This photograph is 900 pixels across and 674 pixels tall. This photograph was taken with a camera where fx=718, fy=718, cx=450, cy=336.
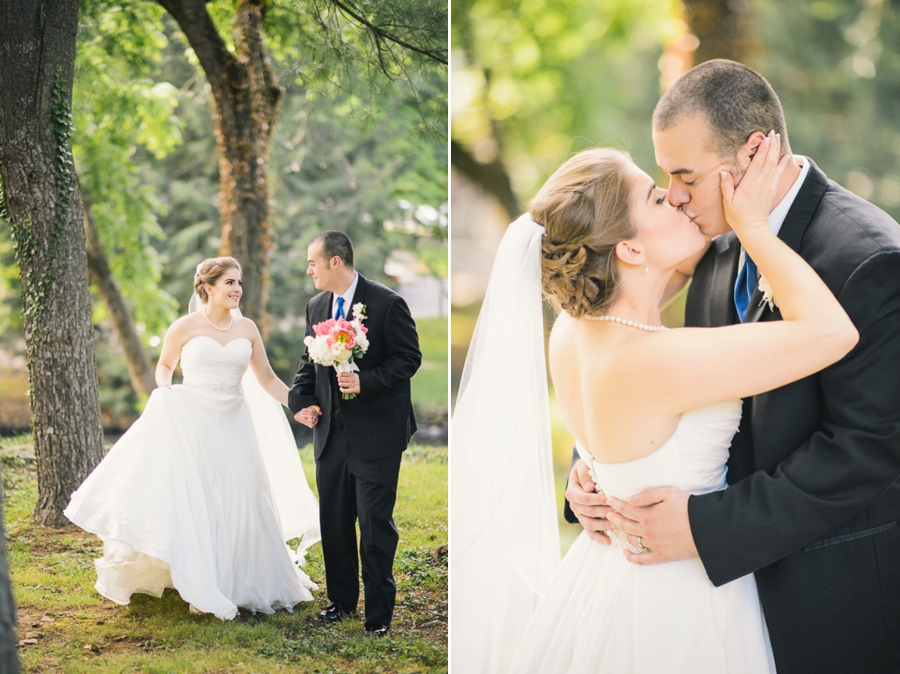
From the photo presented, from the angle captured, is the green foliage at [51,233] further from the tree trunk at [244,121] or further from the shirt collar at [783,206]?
the shirt collar at [783,206]

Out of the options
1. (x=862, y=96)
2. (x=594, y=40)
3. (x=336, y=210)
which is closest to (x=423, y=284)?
(x=594, y=40)

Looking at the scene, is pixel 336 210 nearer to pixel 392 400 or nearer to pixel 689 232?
pixel 392 400

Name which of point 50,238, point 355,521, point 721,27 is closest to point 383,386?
point 355,521

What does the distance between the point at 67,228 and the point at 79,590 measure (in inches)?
50.1

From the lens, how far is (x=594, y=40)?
6.34 m

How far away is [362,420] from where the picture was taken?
108 inches

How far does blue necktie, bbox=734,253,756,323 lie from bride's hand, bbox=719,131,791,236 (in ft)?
0.75

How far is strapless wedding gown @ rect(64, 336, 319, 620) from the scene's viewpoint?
2572 millimetres

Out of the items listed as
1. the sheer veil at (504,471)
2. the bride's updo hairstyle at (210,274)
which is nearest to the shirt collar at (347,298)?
the bride's updo hairstyle at (210,274)

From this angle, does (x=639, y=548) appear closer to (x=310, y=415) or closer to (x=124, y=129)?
(x=310, y=415)

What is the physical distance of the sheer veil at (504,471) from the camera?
199 centimetres

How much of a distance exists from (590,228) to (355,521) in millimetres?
1583

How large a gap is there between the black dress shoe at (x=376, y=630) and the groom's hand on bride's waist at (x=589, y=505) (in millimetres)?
1039

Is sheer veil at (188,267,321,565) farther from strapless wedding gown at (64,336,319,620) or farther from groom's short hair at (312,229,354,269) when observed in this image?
groom's short hair at (312,229,354,269)
